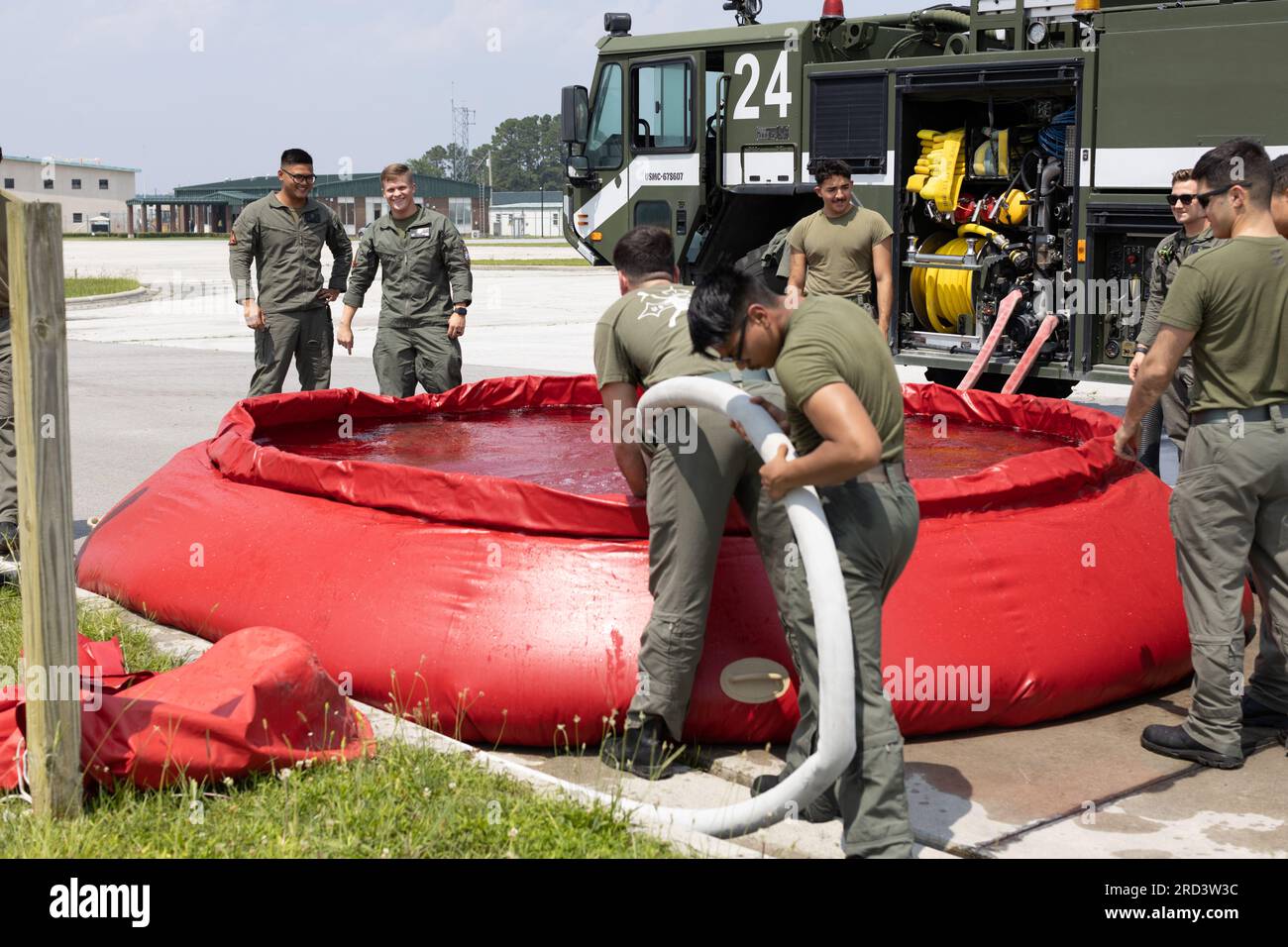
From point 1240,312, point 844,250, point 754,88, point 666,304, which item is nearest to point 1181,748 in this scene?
point 1240,312

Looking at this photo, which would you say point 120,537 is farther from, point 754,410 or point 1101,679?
point 1101,679

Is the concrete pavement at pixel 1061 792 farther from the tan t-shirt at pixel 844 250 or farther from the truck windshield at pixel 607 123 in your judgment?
the truck windshield at pixel 607 123

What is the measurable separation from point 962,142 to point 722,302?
932cm

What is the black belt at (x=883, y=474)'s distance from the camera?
13.4 ft

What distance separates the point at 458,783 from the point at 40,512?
4.70ft

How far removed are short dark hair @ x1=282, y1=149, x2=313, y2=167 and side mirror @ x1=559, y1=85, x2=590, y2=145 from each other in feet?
20.0

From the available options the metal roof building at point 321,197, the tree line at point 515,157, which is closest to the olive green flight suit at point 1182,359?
the metal roof building at point 321,197

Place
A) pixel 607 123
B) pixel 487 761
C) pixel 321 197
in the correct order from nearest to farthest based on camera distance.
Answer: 1. pixel 487 761
2. pixel 607 123
3. pixel 321 197

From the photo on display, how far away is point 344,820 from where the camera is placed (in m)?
4.11

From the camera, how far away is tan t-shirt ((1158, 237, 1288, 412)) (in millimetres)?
4895

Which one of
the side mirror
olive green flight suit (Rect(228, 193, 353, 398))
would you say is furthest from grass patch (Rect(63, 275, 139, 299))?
olive green flight suit (Rect(228, 193, 353, 398))

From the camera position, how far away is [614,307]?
16.7 feet

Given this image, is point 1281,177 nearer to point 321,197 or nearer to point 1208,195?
point 1208,195
